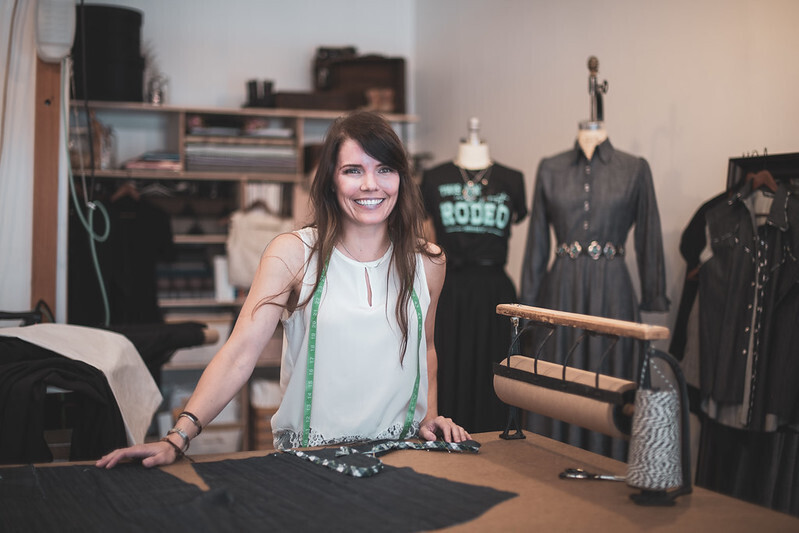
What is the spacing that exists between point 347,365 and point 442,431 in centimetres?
25

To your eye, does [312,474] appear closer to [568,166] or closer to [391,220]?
[391,220]

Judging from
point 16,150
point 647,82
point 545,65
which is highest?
point 545,65

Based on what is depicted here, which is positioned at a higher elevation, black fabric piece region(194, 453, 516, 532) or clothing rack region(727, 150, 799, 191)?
clothing rack region(727, 150, 799, 191)

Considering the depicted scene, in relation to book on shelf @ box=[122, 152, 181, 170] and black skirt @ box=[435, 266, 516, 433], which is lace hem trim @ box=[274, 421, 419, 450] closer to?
black skirt @ box=[435, 266, 516, 433]

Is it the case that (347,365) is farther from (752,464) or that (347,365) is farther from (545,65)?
(545,65)

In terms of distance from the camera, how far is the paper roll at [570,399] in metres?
1.54

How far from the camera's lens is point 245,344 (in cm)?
179

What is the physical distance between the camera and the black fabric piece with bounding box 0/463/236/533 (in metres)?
1.28

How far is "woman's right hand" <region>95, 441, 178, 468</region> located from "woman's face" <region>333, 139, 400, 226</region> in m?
0.64

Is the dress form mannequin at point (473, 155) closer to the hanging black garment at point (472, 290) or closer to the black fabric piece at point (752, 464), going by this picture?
Result: the hanging black garment at point (472, 290)

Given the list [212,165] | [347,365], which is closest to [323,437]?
[347,365]

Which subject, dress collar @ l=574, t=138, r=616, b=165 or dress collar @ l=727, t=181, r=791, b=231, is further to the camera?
dress collar @ l=574, t=138, r=616, b=165

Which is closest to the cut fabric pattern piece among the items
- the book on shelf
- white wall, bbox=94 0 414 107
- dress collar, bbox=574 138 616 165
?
dress collar, bbox=574 138 616 165

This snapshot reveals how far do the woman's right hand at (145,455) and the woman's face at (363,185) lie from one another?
2.09 feet
